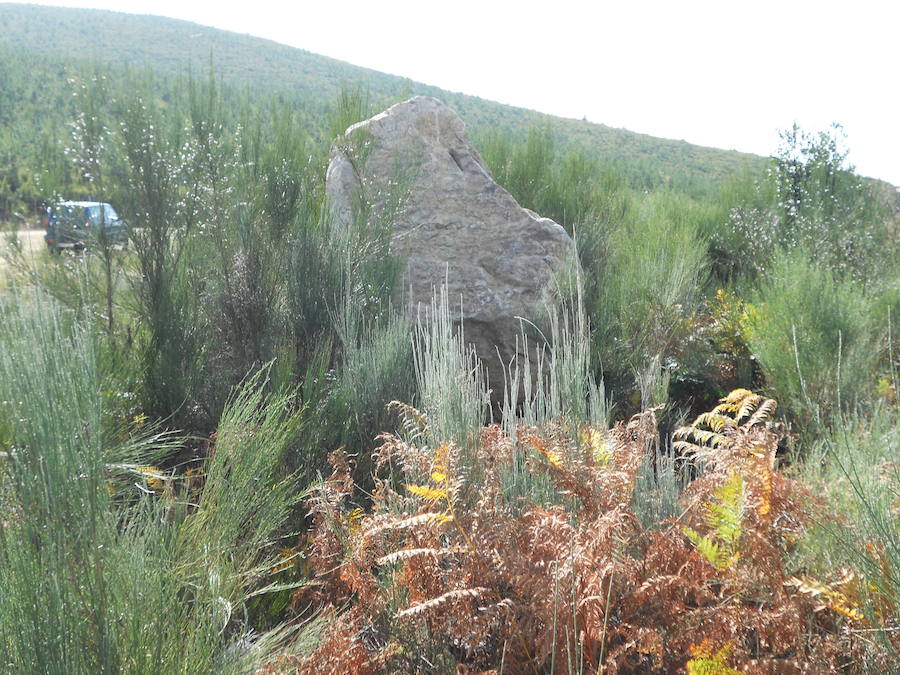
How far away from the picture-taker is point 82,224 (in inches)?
164

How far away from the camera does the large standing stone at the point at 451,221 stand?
18.1 feet

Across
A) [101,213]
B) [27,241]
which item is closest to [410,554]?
[101,213]

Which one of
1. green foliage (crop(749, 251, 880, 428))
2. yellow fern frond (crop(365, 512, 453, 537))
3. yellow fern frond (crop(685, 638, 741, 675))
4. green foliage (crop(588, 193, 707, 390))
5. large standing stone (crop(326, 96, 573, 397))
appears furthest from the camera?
green foliage (crop(588, 193, 707, 390))

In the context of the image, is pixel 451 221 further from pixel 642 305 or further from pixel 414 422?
pixel 414 422

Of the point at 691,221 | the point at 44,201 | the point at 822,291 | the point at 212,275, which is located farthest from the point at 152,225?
the point at 691,221

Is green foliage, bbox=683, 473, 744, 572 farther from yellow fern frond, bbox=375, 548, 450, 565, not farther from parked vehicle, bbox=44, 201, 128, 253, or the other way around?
parked vehicle, bbox=44, 201, 128, 253

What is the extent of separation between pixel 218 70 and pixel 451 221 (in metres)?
43.7

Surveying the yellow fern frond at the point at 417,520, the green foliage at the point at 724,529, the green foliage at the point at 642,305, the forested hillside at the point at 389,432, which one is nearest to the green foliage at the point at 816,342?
the forested hillside at the point at 389,432

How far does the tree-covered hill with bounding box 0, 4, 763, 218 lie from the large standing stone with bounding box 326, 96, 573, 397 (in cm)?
2405

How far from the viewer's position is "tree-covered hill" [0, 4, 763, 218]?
32094mm

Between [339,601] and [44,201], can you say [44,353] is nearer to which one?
[339,601]

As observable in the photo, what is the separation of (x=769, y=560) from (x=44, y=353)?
214cm

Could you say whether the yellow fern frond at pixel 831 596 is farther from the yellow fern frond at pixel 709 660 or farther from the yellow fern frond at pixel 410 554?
the yellow fern frond at pixel 410 554

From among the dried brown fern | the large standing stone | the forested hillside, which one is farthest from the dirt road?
the dried brown fern
